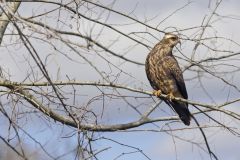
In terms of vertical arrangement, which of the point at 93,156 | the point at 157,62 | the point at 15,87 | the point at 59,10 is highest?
the point at 157,62

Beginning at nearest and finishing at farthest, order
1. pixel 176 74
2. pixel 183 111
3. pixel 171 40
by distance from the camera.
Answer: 1. pixel 183 111
2. pixel 171 40
3. pixel 176 74

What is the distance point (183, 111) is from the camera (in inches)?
260

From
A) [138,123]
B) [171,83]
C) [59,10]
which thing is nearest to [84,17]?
[59,10]

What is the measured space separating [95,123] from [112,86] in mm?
1079

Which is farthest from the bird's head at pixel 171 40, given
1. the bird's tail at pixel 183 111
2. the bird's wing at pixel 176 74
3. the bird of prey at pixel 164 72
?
the bird's tail at pixel 183 111

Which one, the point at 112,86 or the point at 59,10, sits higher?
the point at 59,10

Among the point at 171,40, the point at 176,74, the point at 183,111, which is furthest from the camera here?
the point at 176,74

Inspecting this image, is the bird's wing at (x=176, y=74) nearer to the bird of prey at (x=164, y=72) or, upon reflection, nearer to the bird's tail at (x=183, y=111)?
the bird of prey at (x=164, y=72)

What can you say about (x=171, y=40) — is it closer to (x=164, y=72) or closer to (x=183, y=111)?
(x=164, y=72)

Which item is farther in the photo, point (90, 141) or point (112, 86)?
point (90, 141)

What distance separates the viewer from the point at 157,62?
723cm

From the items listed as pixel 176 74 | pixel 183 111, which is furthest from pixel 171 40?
pixel 183 111

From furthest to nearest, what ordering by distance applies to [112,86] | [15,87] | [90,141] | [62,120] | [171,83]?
[171,83] < [62,120] < [15,87] < [90,141] < [112,86]

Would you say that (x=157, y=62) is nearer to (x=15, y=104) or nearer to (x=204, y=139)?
(x=204, y=139)
